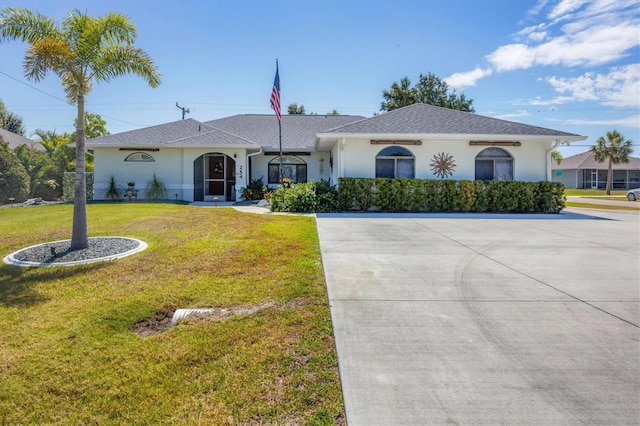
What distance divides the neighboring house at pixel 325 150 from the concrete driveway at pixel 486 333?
7.90 metres

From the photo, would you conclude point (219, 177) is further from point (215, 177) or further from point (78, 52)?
point (78, 52)

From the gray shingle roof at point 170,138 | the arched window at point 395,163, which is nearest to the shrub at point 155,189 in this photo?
the gray shingle roof at point 170,138

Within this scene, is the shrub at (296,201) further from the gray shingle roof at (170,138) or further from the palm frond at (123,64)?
the palm frond at (123,64)

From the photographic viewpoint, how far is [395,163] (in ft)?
49.5

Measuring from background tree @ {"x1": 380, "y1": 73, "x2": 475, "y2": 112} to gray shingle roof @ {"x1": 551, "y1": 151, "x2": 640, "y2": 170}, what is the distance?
72.4ft

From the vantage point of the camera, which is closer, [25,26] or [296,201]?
[25,26]

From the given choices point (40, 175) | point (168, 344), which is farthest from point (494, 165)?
point (40, 175)

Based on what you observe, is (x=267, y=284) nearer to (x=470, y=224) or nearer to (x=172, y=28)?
(x=470, y=224)

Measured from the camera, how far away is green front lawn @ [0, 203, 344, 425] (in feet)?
7.94

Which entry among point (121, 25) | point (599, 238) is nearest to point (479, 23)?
point (599, 238)

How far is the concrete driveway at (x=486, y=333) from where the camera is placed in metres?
2.47

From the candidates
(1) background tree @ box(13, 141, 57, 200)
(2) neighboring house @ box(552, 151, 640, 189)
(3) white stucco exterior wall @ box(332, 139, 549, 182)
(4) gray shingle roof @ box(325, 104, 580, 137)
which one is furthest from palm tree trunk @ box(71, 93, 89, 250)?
(2) neighboring house @ box(552, 151, 640, 189)

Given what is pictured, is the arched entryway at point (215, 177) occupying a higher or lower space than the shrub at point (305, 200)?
higher

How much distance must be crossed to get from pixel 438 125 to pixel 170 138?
42.8 ft
